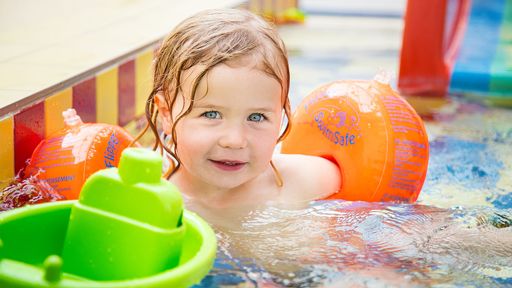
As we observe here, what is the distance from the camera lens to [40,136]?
2.84 meters

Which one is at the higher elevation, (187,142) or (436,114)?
(187,142)

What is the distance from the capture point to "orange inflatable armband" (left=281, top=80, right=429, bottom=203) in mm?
2809

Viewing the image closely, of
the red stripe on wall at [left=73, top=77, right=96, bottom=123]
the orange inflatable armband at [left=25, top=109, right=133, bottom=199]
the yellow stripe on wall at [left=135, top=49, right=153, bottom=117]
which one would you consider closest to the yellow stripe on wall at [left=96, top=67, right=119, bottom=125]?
the red stripe on wall at [left=73, top=77, right=96, bottom=123]

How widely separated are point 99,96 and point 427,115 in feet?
6.64

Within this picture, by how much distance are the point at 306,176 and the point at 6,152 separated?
994 millimetres

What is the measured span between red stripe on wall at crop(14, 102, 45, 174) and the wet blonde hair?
1.49 feet

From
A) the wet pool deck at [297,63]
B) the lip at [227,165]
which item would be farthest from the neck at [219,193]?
the wet pool deck at [297,63]

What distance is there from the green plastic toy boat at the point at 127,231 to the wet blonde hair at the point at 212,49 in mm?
697

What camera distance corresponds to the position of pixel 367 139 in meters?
2.85

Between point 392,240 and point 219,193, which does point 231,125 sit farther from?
point 392,240

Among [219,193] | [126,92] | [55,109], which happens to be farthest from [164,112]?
[126,92]

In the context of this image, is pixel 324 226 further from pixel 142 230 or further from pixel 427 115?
pixel 427 115

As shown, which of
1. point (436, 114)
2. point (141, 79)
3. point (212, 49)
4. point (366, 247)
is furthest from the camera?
point (436, 114)

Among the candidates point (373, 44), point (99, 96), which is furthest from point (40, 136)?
point (373, 44)
